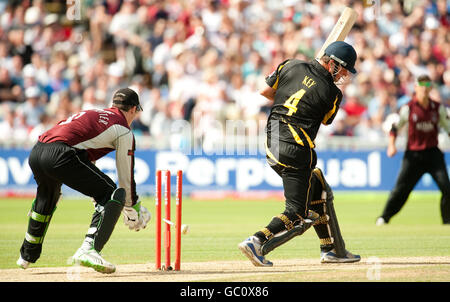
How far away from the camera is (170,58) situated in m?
23.3

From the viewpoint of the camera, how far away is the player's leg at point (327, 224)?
9.58m

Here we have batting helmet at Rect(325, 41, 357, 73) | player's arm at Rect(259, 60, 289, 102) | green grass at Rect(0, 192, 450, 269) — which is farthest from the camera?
green grass at Rect(0, 192, 450, 269)

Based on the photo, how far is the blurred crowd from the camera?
21672 millimetres

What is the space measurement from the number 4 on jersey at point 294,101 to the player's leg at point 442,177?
253 inches

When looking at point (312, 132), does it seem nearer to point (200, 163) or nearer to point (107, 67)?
point (200, 163)

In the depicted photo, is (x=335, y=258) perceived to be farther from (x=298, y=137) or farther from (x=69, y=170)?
(x=69, y=170)

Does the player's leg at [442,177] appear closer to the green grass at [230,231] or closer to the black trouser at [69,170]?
the green grass at [230,231]

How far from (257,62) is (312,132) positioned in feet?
46.2

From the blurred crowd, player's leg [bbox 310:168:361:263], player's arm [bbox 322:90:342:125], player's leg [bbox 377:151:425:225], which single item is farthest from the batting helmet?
the blurred crowd

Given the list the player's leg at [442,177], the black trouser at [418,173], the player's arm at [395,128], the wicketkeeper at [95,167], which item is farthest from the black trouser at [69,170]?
the player's leg at [442,177]

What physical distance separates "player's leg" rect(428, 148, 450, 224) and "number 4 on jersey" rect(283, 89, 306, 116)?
6430mm

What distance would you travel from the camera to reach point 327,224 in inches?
381

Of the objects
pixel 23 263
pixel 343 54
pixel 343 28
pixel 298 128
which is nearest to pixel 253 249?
pixel 298 128

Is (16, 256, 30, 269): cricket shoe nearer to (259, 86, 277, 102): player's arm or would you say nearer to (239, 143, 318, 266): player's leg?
(239, 143, 318, 266): player's leg
